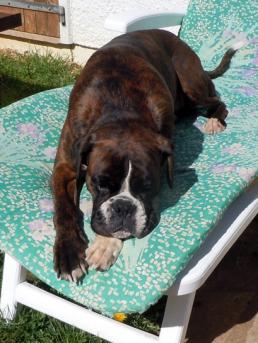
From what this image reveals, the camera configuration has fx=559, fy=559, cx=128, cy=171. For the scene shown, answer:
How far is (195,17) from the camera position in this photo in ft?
14.6

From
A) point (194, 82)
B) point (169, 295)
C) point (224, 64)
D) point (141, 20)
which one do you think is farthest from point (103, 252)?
point (224, 64)

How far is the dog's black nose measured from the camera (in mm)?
2246

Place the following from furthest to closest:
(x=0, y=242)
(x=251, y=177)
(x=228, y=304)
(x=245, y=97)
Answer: (x=245, y=97), (x=228, y=304), (x=251, y=177), (x=0, y=242)

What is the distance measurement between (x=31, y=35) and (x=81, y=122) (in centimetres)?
416

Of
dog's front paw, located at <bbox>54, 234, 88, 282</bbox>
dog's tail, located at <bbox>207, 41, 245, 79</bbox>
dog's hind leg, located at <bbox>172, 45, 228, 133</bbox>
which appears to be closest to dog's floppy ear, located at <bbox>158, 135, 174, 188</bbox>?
dog's front paw, located at <bbox>54, 234, 88, 282</bbox>

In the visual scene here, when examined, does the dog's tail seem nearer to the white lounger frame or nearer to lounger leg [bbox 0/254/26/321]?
the white lounger frame

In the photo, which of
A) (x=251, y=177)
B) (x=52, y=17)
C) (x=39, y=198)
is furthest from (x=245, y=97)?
(x=52, y=17)

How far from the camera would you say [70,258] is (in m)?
2.19

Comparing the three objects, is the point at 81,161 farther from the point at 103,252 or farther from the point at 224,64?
the point at 224,64

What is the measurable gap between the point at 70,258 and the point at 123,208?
29cm

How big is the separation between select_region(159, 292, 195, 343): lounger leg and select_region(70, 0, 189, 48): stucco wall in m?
4.12

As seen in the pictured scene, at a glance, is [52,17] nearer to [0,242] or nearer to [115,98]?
[115,98]

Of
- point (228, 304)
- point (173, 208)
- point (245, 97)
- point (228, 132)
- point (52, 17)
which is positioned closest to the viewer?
point (173, 208)

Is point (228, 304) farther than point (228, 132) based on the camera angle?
No
